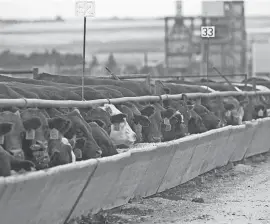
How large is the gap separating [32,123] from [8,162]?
2.85 feet

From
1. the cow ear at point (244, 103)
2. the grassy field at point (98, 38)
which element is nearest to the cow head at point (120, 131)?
the cow ear at point (244, 103)

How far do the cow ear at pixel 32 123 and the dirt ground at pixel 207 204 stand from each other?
1010 mm

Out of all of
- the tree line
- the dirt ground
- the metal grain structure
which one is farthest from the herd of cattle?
the metal grain structure

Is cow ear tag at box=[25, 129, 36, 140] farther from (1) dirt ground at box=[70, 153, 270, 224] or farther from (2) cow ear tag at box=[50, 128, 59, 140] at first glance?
(1) dirt ground at box=[70, 153, 270, 224]

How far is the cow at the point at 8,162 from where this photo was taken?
764cm

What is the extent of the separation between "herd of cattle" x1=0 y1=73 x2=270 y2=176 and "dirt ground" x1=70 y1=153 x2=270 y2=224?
0.72 meters

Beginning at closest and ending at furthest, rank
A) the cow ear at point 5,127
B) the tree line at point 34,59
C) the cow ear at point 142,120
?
the cow ear at point 5,127 < the cow ear at point 142,120 < the tree line at point 34,59

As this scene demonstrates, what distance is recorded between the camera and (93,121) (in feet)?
35.3

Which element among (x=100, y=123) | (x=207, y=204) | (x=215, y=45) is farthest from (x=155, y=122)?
(x=215, y=45)

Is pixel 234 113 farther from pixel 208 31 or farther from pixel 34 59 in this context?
pixel 34 59

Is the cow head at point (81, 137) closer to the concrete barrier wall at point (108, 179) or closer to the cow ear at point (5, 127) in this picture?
the concrete barrier wall at point (108, 179)

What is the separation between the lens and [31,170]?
7.81 meters

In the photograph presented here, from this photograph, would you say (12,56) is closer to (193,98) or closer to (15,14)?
(15,14)

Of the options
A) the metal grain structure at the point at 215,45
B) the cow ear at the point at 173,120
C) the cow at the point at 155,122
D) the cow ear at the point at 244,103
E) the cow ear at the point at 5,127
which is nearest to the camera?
the cow ear at the point at 5,127
